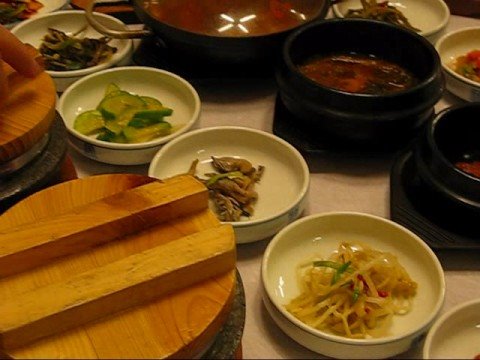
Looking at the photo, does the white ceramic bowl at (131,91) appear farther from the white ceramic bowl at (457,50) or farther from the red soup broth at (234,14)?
the white ceramic bowl at (457,50)

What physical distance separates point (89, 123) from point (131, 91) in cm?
19

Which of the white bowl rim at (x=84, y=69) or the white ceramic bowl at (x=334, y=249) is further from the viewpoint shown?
the white bowl rim at (x=84, y=69)

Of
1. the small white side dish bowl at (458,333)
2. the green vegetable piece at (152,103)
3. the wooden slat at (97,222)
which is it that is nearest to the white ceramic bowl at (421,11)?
the green vegetable piece at (152,103)

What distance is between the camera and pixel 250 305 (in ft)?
3.88

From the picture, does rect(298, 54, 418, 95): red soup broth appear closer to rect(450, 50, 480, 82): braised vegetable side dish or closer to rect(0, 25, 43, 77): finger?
rect(450, 50, 480, 82): braised vegetable side dish

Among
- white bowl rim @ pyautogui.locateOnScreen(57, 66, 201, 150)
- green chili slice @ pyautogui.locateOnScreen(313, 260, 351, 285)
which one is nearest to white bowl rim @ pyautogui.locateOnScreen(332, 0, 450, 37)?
white bowl rim @ pyautogui.locateOnScreen(57, 66, 201, 150)

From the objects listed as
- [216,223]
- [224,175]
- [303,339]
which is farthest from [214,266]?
[224,175]

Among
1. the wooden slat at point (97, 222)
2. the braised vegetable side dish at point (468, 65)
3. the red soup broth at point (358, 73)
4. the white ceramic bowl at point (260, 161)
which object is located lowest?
the white ceramic bowl at point (260, 161)

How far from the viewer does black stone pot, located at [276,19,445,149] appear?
1382 mm

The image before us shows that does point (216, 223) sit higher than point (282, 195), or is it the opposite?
point (216, 223)

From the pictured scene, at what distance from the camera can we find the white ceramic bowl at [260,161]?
1.30 m

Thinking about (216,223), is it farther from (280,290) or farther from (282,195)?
(282,195)

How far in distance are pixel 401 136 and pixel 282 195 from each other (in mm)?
297

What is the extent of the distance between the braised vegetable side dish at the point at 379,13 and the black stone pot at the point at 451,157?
51 cm
